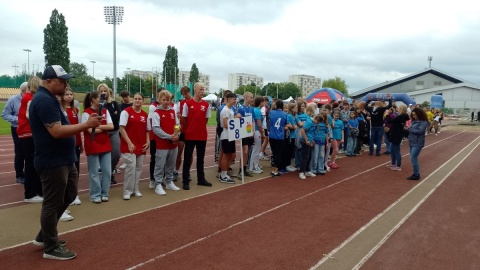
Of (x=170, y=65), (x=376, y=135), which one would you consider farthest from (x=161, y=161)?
(x=170, y=65)

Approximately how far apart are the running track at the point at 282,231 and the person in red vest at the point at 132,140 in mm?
482

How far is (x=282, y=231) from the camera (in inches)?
200

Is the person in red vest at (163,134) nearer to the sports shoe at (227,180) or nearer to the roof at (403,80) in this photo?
the sports shoe at (227,180)

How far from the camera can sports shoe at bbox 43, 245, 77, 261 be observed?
397 cm

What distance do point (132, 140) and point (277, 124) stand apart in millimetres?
3681

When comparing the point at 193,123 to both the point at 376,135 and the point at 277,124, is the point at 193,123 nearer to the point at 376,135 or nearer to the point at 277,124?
the point at 277,124

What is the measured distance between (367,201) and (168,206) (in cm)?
378

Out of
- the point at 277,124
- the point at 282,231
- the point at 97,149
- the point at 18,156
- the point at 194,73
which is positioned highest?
the point at 194,73

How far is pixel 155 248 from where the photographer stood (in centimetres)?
438

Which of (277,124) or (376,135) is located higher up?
(277,124)

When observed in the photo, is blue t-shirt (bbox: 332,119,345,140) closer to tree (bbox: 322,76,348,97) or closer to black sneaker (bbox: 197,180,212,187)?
black sneaker (bbox: 197,180,212,187)

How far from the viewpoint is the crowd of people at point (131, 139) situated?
388 centimetres

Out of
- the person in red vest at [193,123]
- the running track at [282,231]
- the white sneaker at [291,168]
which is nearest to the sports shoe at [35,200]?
the running track at [282,231]

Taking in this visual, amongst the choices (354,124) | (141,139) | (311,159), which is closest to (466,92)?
(354,124)
